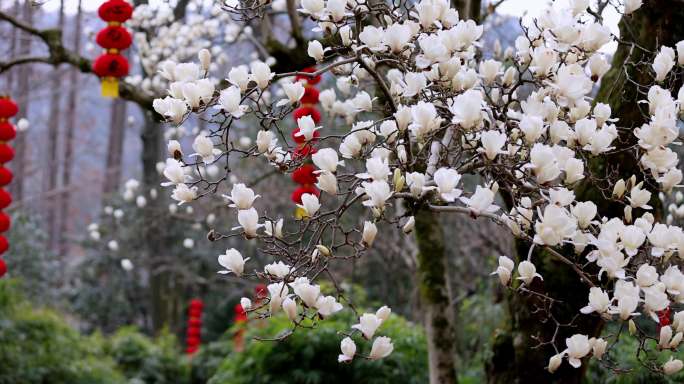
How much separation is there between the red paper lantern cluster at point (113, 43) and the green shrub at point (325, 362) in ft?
5.67

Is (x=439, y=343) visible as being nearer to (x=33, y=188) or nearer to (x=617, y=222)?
(x=617, y=222)

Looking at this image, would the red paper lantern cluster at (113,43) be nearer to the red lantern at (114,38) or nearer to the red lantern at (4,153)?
the red lantern at (114,38)

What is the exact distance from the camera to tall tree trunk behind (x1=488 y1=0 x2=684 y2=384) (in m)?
2.78

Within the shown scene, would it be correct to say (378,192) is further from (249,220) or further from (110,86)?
(110,86)

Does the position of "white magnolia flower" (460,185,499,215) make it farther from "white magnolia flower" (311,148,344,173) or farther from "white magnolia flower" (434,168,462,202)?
"white magnolia flower" (311,148,344,173)

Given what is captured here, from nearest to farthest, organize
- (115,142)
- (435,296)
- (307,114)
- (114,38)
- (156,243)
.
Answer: (307,114), (435,296), (114,38), (156,243), (115,142)

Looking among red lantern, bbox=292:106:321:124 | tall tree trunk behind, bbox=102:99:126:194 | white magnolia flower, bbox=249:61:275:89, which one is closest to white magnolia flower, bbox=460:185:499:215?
white magnolia flower, bbox=249:61:275:89

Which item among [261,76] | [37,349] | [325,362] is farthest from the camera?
[37,349]

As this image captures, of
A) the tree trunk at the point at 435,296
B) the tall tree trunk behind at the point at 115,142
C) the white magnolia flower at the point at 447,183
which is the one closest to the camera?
the white magnolia flower at the point at 447,183

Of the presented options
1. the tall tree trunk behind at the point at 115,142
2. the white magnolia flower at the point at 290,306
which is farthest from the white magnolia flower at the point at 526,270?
the tall tree trunk behind at the point at 115,142

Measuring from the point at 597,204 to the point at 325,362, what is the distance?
2.42 metres

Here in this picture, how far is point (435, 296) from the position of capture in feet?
12.2

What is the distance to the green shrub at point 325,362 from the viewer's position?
4652 mm

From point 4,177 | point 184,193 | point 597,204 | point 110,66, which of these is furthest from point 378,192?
point 4,177
